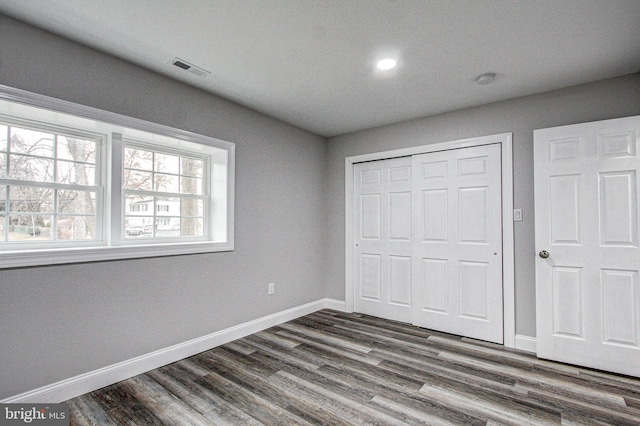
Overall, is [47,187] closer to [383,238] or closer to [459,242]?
[383,238]

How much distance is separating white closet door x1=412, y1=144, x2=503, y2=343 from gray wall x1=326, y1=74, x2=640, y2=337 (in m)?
0.18

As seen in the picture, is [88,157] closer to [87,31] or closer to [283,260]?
[87,31]

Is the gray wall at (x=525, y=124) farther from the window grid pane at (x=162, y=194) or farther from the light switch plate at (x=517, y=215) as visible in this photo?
the window grid pane at (x=162, y=194)

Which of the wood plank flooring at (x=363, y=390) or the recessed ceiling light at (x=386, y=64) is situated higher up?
the recessed ceiling light at (x=386, y=64)

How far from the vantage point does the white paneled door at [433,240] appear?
336 centimetres

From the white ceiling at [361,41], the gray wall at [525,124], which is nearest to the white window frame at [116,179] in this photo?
the white ceiling at [361,41]

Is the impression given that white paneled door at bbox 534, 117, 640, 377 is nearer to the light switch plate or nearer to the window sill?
the light switch plate

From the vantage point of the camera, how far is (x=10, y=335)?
6.55ft

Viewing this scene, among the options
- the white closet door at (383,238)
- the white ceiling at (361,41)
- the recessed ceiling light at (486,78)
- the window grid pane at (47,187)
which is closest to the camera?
the white ceiling at (361,41)

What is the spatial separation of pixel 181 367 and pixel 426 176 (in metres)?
3.17

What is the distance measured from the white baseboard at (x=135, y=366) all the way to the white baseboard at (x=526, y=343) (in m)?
2.50

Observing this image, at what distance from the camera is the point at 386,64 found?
257cm

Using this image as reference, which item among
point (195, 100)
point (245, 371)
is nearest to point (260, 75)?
point (195, 100)

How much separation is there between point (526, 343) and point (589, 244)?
1093 millimetres
